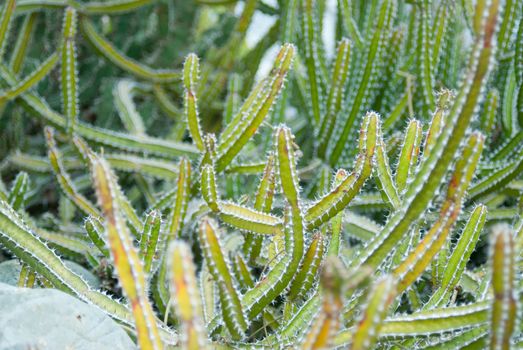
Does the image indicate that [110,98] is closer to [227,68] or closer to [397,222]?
[227,68]

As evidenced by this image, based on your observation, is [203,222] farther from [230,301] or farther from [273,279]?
[273,279]

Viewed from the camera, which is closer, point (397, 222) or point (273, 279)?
point (397, 222)

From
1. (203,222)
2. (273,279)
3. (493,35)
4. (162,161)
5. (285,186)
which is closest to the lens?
(493,35)

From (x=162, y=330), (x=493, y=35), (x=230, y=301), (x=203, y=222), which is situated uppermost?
(x=493, y=35)

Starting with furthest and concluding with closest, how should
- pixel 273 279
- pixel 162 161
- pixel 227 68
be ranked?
pixel 227 68
pixel 162 161
pixel 273 279

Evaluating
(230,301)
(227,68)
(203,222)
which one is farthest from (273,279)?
(227,68)

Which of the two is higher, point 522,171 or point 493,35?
point 493,35

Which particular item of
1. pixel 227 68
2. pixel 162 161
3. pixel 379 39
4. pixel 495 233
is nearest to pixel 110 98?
pixel 227 68
